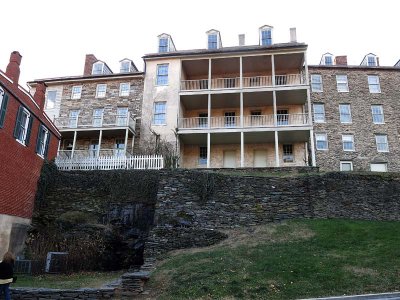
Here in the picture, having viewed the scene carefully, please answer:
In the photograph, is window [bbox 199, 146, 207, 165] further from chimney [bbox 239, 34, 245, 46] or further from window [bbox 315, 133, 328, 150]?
window [bbox 315, 133, 328, 150]

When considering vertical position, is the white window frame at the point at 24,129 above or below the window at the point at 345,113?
below

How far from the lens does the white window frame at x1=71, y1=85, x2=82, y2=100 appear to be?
29625 mm

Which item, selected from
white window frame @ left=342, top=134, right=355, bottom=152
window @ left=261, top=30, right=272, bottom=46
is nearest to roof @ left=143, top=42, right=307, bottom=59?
window @ left=261, top=30, right=272, bottom=46

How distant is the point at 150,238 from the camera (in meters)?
15.4

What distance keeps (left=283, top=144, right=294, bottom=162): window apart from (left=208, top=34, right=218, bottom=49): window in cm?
1002

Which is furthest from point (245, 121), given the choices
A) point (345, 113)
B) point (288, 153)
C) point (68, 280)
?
point (68, 280)

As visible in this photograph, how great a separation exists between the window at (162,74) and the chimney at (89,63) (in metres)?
Answer: 7.66

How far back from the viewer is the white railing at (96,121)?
2588 centimetres

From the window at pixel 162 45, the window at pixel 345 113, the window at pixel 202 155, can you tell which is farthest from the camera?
the window at pixel 345 113

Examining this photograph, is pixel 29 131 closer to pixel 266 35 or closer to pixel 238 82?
pixel 238 82

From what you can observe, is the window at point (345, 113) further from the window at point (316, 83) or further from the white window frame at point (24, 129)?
the white window frame at point (24, 129)

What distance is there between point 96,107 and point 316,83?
19.8m

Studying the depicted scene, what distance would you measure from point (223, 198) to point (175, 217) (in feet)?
8.45

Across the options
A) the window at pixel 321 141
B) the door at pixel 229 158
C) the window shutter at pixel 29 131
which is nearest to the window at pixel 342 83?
the window at pixel 321 141
